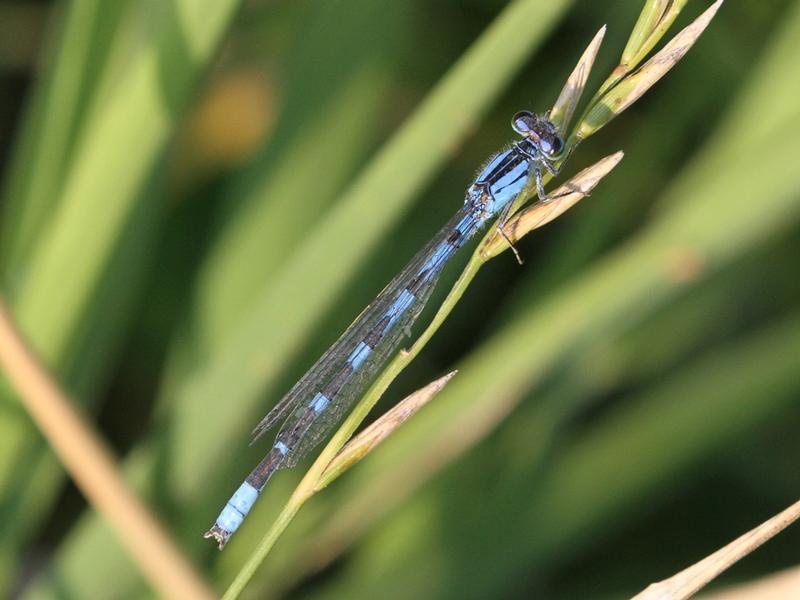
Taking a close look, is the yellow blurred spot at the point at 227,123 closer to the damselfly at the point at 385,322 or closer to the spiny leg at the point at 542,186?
the damselfly at the point at 385,322

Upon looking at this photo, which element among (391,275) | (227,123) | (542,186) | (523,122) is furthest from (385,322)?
(227,123)

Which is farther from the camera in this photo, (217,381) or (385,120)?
(385,120)

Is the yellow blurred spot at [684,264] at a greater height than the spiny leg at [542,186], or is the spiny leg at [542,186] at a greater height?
the spiny leg at [542,186]

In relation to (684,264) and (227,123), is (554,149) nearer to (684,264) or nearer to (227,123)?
(684,264)

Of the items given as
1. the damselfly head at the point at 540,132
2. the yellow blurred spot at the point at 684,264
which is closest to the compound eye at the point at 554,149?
the damselfly head at the point at 540,132

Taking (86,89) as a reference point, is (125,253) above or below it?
below

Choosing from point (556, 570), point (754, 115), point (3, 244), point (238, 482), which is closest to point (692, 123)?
point (754, 115)

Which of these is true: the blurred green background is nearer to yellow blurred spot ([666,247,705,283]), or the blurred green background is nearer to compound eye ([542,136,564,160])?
yellow blurred spot ([666,247,705,283])

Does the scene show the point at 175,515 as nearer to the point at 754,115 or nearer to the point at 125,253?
the point at 125,253

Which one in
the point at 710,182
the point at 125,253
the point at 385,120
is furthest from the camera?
the point at 385,120
